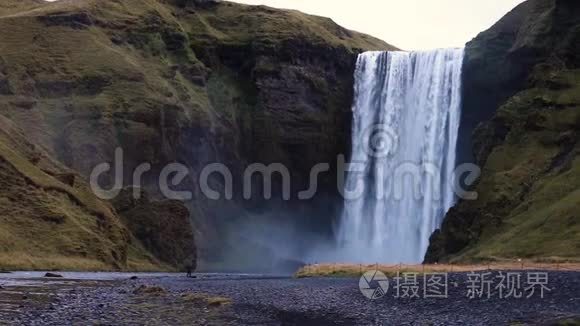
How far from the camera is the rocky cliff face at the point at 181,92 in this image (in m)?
116

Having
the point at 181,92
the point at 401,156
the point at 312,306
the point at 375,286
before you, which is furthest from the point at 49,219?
the point at 401,156

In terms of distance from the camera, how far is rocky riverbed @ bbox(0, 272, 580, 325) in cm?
3058

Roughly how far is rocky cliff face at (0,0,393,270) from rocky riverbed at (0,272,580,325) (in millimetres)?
65883

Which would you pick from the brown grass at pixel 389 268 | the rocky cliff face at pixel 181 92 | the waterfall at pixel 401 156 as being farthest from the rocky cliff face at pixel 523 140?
the rocky cliff face at pixel 181 92

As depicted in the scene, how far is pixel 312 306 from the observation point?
39281 mm

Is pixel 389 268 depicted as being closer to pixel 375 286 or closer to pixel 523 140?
pixel 375 286

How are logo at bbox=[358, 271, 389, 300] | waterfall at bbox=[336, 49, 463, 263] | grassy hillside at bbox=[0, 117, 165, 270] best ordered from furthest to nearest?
waterfall at bbox=[336, 49, 463, 263]
grassy hillside at bbox=[0, 117, 165, 270]
logo at bbox=[358, 271, 389, 300]

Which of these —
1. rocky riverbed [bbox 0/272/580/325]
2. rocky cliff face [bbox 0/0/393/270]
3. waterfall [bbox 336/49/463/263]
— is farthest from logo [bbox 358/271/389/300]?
rocky cliff face [bbox 0/0/393/270]

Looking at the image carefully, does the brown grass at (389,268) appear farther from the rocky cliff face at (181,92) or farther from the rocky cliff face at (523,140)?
the rocky cliff face at (181,92)

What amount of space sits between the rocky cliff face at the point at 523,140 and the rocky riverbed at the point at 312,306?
2333 cm

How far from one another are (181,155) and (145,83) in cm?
1286

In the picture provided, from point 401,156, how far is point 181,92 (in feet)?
124

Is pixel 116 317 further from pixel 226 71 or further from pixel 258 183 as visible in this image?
pixel 226 71

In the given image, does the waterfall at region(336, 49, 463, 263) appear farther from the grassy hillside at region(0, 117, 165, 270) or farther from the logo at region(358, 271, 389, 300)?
the logo at region(358, 271, 389, 300)
